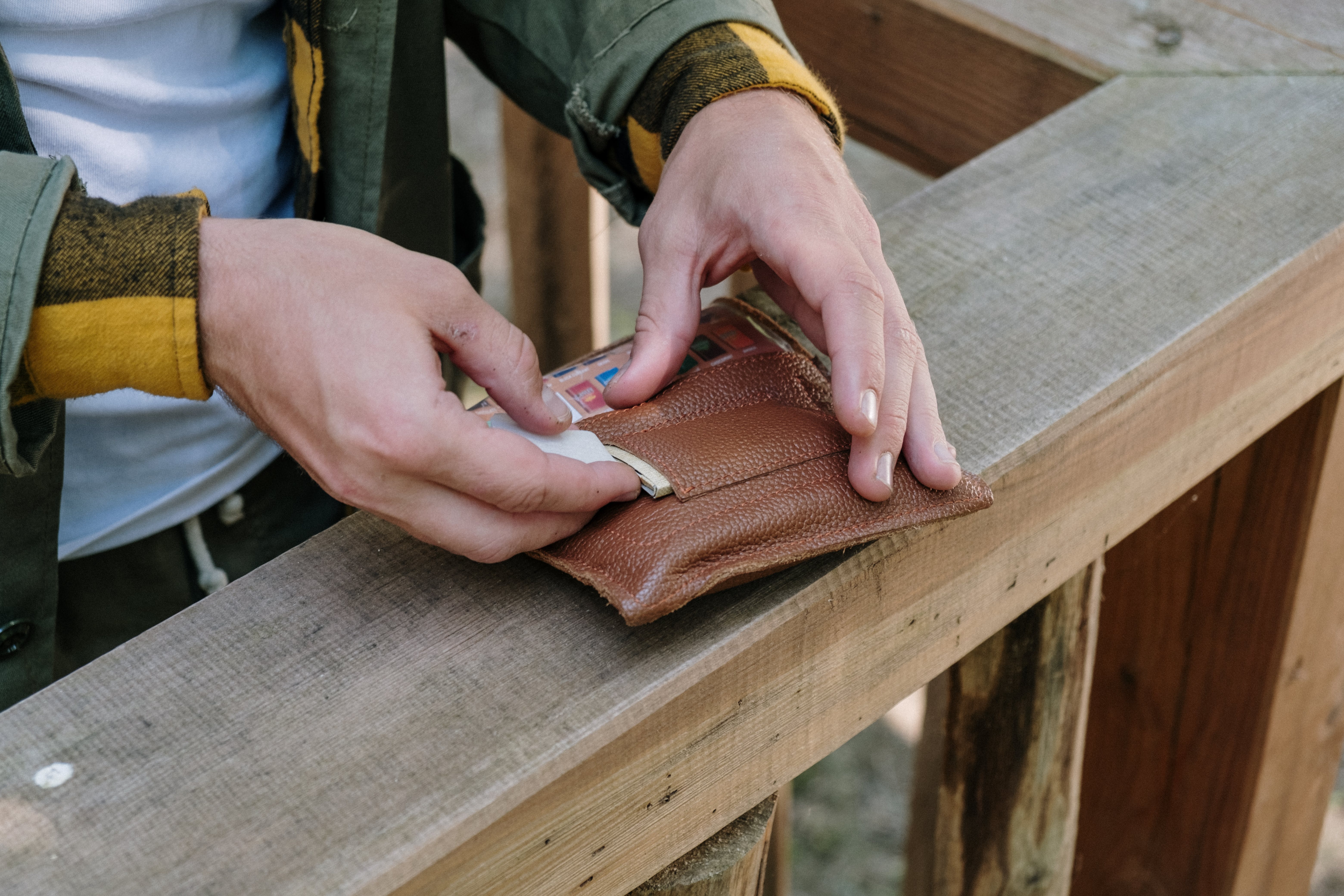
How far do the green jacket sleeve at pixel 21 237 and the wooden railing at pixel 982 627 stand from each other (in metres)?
0.17

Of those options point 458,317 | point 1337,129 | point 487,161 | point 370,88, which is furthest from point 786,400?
point 487,161

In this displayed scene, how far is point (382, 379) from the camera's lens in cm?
62

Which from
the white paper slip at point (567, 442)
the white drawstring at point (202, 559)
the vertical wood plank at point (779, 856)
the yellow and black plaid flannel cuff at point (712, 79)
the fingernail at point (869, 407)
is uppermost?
the yellow and black plaid flannel cuff at point (712, 79)

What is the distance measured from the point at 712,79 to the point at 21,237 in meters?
0.49

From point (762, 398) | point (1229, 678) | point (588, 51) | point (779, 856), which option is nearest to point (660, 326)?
point (762, 398)

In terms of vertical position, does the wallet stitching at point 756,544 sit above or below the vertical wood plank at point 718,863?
above


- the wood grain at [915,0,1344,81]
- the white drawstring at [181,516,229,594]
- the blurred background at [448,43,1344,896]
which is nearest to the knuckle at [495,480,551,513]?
the white drawstring at [181,516,229,594]

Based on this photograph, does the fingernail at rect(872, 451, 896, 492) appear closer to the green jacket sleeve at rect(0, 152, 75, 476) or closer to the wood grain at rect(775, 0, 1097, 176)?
the green jacket sleeve at rect(0, 152, 75, 476)

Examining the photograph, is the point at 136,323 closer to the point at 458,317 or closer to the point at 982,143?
the point at 458,317

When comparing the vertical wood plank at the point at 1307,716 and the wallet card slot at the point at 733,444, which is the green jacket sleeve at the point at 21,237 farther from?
the vertical wood plank at the point at 1307,716

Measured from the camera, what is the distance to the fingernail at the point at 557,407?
0.71m

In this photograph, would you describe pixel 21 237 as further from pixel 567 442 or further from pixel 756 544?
pixel 756 544

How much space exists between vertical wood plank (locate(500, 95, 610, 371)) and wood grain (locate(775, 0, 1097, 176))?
0.50 meters

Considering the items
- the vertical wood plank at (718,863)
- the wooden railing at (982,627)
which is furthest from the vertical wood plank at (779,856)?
the vertical wood plank at (718,863)
